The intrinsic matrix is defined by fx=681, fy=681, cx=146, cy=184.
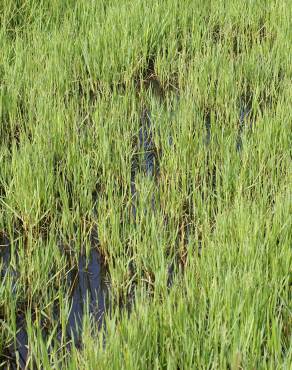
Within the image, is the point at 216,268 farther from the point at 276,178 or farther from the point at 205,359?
the point at 276,178

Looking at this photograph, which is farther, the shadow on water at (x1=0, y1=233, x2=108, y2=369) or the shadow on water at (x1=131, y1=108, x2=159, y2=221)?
the shadow on water at (x1=131, y1=108, x2=159, y2=221)

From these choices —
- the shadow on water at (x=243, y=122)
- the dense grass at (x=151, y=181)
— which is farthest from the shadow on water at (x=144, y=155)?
the shadow on water at (x=243, y=122)

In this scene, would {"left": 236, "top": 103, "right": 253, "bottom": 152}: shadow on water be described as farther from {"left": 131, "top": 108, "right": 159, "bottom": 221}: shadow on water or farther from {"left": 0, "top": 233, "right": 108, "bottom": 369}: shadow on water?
{"left": 0, "top": 233, "right": 108, "bottom": 369}: shadow on water

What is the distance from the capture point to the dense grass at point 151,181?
171 cm

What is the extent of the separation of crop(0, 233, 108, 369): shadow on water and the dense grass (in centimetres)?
2

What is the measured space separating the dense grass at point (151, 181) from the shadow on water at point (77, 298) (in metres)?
0.02

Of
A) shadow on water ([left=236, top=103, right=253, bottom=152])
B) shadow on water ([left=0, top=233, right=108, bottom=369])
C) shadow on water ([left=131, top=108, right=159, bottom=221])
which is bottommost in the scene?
shadow on water ([left=0, top=233, right=108, bottom=369])

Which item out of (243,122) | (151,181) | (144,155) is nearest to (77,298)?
(151,181)

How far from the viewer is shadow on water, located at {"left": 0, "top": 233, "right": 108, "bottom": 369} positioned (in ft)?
6.26

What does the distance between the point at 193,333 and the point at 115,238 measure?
634mm

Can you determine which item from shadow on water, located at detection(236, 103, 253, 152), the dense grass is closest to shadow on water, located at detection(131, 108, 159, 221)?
the dense grass

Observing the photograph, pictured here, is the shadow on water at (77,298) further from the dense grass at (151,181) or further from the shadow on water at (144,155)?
the shadow on water at (144,155)

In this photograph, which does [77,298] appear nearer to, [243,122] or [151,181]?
[151,181]

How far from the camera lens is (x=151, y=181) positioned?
2.51m
